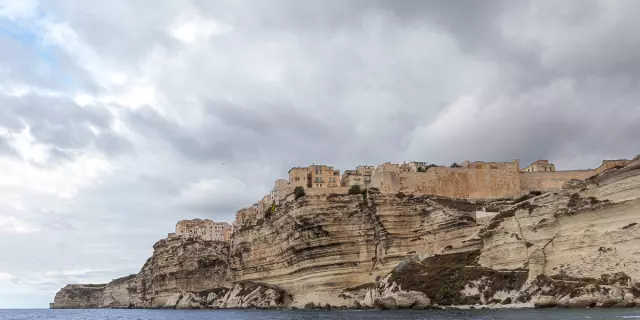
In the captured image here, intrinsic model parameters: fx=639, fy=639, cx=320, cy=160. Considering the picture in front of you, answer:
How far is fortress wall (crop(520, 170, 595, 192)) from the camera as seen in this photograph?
81750 mm

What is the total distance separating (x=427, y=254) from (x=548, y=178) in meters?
29.3

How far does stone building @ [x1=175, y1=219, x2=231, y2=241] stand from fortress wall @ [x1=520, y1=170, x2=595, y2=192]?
224ft

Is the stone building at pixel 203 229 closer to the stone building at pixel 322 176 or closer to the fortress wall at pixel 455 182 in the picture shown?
the stone building at pixel 322 176

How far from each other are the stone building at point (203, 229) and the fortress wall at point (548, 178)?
2685 inches

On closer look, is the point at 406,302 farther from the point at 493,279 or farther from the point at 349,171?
the point at 349,171

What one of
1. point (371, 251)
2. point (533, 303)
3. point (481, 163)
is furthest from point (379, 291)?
point (481, 163)

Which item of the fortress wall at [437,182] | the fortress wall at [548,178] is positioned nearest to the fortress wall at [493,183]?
the fortress wall at [437,182]

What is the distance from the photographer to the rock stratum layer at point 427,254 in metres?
43.9

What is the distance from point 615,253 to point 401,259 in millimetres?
24654

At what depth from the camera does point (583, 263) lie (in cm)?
4481

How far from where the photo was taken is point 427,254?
205 feet

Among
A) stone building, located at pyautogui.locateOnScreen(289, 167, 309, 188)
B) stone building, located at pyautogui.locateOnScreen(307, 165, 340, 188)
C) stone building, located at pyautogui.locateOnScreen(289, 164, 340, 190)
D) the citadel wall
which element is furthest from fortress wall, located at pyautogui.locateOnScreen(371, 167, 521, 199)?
stone building, located at pyautogui.locateOnScreen(289, 167, 309, 188)

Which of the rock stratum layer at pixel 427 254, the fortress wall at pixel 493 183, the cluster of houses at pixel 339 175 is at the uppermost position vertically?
the cluster of houses at pixel 339 175

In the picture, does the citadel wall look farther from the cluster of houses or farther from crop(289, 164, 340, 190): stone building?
crop(289, 164, 340, 190): stone building
